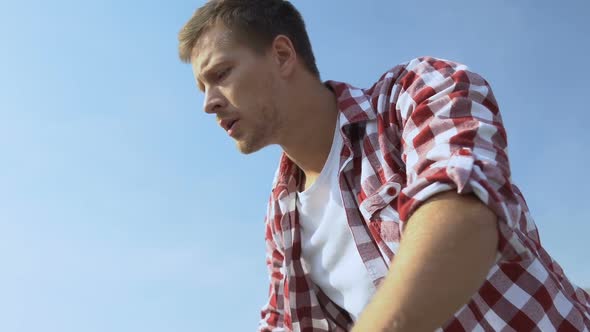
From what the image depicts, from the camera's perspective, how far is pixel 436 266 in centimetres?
166

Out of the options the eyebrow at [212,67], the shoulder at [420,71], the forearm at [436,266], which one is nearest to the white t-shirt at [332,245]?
the shoulder at [420,71]

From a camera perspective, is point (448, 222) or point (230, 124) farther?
point (230, 124)

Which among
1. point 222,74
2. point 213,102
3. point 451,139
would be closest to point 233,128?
point 213,102

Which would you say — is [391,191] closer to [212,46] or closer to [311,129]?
[311,129]

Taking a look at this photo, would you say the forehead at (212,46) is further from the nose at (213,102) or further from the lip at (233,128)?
the lip at (233,128)

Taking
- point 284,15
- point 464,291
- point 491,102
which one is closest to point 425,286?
point 464,291

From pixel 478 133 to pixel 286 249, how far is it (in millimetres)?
1342

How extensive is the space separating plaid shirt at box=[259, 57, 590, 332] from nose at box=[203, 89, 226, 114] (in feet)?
1.74

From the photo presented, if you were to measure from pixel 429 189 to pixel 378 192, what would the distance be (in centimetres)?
72

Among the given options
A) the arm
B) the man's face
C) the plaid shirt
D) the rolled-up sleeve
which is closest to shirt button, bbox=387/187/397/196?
the plaid shirt

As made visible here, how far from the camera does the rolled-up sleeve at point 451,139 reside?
1.77 meters

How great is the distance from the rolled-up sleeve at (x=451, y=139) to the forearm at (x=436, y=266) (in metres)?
0.05

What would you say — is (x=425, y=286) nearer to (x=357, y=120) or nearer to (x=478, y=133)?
(x=478, y=133)

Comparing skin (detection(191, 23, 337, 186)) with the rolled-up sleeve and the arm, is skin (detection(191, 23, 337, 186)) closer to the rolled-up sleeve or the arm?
the rolled-up sleeve
